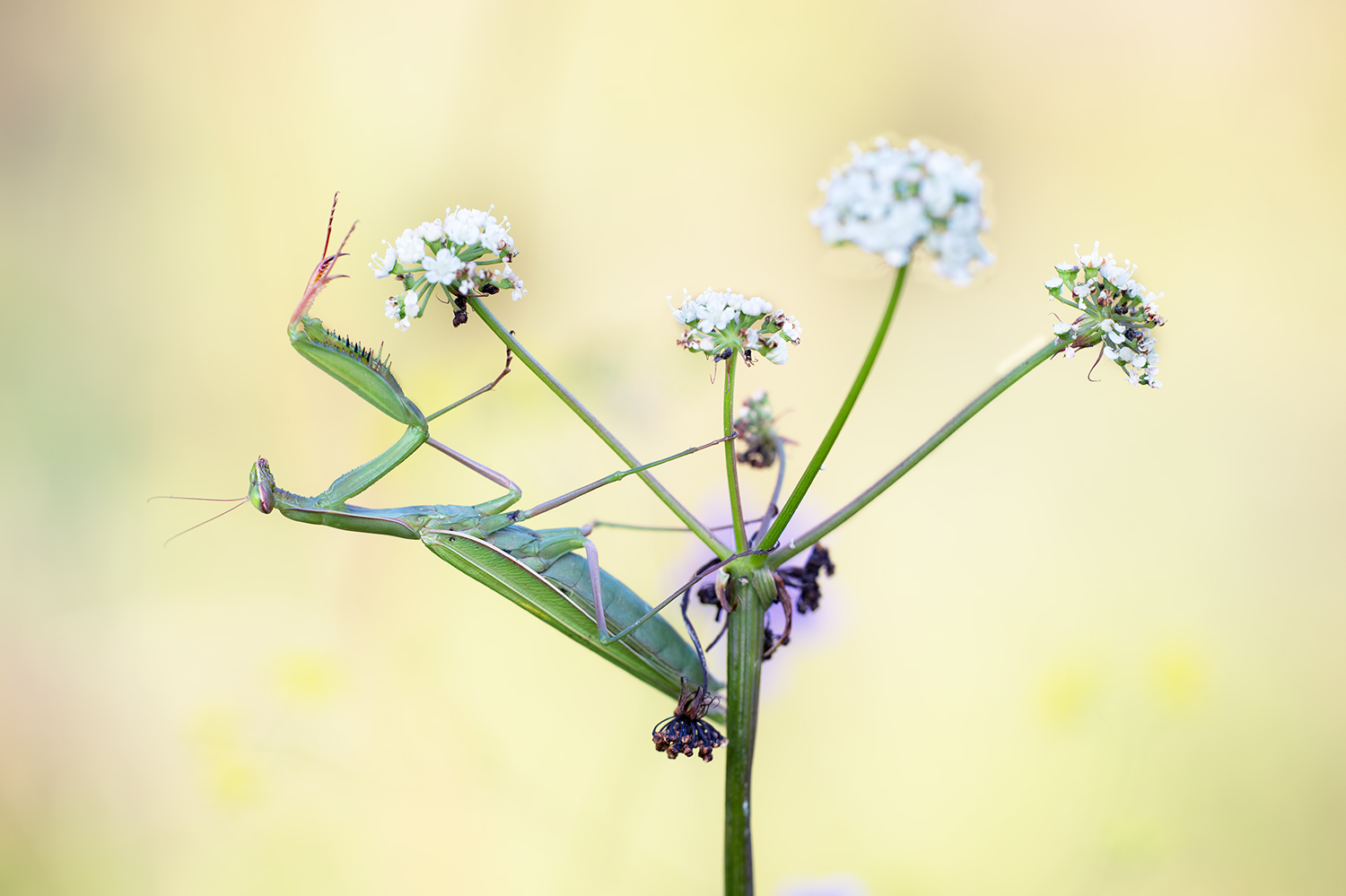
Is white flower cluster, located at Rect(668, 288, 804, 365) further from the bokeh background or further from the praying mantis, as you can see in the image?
the bokeh background

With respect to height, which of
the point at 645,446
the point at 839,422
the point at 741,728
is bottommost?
the point at 741,728

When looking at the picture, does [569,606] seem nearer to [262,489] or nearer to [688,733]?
[688,733]

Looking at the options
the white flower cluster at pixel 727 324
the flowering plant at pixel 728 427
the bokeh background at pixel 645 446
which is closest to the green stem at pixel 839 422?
the flowering plant at pixel 728 427

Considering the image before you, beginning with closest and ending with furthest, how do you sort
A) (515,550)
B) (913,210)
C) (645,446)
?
(913,210) < (515,550) < (645,446)

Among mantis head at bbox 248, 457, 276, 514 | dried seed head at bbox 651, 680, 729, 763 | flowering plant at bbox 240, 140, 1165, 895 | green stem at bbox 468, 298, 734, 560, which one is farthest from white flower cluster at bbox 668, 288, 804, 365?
mantis head at bbox 248, 457, 276, 514

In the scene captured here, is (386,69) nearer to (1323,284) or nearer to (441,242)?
(441,242)

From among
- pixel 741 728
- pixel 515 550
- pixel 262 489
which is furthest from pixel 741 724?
pixel 262 489
